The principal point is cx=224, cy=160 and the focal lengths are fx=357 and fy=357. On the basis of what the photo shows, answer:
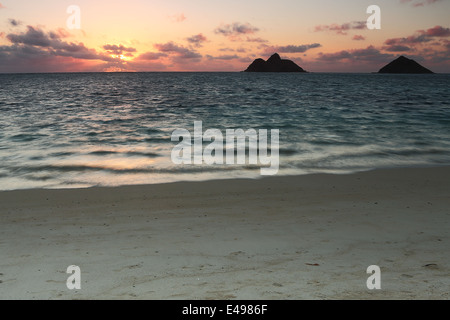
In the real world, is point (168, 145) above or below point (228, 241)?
above

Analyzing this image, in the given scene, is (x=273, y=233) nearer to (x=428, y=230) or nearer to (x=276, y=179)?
(x=428, y=230)

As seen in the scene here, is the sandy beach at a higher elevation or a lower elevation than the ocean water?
lower

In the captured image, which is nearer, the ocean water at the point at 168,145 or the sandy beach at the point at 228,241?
the sandy beach at the point at 228,241

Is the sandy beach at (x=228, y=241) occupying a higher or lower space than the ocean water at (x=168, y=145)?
lower

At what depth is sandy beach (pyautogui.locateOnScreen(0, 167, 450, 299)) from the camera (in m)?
4.05

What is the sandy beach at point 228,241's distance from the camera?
405 cm

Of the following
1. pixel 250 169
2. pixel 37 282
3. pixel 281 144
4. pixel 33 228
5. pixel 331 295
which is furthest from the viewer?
pixel 281 144

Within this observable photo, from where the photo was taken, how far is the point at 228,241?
5383 mm

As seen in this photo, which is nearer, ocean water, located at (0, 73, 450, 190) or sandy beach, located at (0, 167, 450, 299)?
sandy beach, located at (0, 167, 450, 299)

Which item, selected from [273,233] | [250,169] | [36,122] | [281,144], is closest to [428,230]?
[273,233]

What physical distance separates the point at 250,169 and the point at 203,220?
450 centimetres

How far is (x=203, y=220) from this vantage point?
6414mm

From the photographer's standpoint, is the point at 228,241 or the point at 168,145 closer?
the point at 228,241

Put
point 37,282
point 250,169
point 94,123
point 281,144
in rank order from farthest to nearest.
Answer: point 94,123
point 281,144
point 250,169
point 37,282
